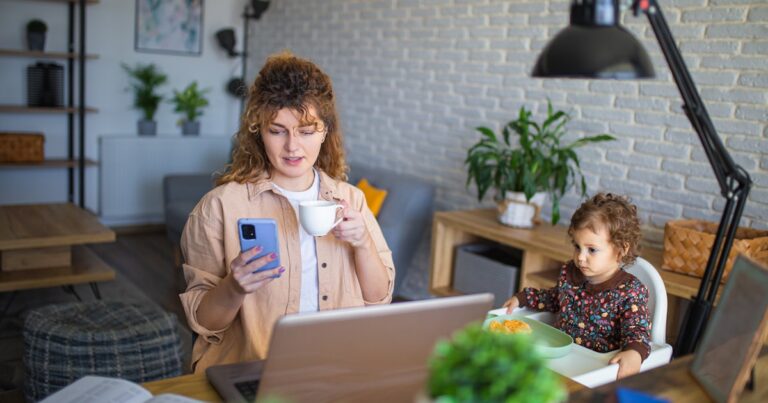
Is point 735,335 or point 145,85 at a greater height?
point 145,85

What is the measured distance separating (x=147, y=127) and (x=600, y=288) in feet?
14.6

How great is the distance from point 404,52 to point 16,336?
254cm

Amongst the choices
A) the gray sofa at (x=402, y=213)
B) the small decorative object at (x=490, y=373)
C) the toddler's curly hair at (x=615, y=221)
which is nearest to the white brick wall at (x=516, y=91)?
the gray sofa at (x=402, y=213)

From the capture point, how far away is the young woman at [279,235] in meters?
1.50

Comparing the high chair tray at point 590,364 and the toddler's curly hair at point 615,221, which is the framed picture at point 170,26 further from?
the high chair tray at point 590,364

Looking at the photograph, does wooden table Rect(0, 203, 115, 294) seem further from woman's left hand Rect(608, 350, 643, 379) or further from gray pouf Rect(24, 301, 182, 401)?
woman's left hand Rect(608, 350, 643, 379)

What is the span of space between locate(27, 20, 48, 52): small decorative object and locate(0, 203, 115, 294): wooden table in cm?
169

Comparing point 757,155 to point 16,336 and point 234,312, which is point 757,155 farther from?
point 16,336

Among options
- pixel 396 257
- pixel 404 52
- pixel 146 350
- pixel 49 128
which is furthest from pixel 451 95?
pixel 49 128

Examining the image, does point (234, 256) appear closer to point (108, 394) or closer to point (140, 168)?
point (108, 394)

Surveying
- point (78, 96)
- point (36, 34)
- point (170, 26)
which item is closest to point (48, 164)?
point (78, 96)

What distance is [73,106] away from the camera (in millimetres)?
Answer: 5125

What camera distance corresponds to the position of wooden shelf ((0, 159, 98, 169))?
4754 mm

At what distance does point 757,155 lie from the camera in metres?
2.50
